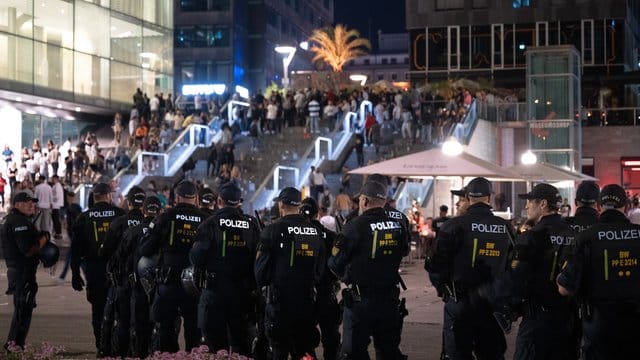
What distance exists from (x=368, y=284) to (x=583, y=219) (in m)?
1.98

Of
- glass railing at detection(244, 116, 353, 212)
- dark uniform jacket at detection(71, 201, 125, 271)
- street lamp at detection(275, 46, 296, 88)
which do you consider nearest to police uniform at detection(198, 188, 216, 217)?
dark uniform jacket at detection(71, 201, 125, 271)

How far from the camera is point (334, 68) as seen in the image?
261 feet

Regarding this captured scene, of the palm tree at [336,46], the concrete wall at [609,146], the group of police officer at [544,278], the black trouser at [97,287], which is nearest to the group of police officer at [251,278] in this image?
the black trouser at [97,287]

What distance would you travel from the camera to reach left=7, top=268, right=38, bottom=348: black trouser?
11.7 metres

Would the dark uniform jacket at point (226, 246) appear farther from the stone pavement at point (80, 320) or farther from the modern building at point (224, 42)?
the modern building at point (224, 42)

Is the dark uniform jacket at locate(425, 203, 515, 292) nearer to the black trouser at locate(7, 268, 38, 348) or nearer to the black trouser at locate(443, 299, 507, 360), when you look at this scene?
the black trouser at locate(443, 299, 507, 360)

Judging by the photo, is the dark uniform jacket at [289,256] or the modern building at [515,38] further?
the modern building at [515,38]

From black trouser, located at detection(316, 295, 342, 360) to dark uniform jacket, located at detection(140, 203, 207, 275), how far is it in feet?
4.80

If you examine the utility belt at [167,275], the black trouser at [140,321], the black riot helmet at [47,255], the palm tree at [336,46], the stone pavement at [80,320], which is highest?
the palm tree at [336,46]

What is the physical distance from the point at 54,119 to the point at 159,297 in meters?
34.4

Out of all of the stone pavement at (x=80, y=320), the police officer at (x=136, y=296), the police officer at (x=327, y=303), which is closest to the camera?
the police officer at (x=327, y=303)

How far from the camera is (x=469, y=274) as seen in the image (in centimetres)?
938

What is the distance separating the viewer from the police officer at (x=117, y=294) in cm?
1127

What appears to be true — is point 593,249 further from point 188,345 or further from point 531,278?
point 188,345
